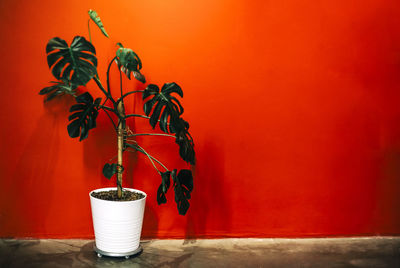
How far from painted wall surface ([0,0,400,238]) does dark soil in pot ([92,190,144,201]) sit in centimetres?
21

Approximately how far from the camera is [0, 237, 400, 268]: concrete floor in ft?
9.47

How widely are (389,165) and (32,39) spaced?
2.86 metres

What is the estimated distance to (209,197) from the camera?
3352 mm

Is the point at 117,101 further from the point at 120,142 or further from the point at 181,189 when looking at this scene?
the point at 181,189

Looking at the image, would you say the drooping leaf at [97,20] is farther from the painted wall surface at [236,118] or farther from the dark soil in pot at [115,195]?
the dark soil in pot at [115,195]

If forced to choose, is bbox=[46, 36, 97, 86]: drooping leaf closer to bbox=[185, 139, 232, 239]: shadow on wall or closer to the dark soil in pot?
the dark soil in pot

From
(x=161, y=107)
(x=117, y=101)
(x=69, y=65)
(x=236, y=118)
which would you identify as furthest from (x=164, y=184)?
(x=69, y=65)

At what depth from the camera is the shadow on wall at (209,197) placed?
333 centimetres

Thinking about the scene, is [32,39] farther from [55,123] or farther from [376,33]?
[376,33]

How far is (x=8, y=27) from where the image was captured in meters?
3.09

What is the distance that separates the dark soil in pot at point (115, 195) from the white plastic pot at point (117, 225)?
0.07m

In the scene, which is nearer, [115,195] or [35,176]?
[115,195]

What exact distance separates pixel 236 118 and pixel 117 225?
1.18 m

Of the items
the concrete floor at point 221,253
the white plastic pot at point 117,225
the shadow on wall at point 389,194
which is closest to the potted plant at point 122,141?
the white plastic pot at point 117,225
